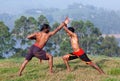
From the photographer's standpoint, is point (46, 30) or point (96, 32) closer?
point (46, 30)

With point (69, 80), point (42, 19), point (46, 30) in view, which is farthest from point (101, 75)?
point (42, 19)

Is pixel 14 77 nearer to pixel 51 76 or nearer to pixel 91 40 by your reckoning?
pixel 51 76

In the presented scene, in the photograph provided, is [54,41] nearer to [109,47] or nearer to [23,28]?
[23,28]

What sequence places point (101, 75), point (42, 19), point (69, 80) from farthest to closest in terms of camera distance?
1. point (42, 19)
2. point (101, 75)
3. point (69, 80)

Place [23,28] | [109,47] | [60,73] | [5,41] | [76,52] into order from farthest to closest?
[109,47], [23,28], [5,41], [76,52], [60,73]

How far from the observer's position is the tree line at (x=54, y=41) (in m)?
54.8

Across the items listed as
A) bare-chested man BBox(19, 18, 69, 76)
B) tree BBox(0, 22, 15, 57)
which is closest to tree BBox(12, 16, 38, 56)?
tree BBox(0, 22, 15, 57)

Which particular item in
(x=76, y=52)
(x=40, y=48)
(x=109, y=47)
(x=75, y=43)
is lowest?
(x=109, y=47)

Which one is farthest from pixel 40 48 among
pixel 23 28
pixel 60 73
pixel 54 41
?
pixel 54 41

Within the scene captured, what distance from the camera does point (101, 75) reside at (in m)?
10.7

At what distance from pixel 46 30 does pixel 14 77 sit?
181 centimetres

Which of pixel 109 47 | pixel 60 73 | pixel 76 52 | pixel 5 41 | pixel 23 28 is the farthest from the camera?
pixel 109 47

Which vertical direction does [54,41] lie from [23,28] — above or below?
below

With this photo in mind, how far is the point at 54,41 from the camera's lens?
6925cm
